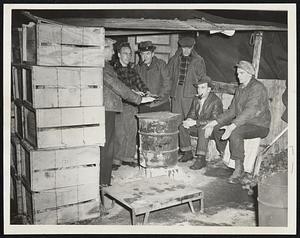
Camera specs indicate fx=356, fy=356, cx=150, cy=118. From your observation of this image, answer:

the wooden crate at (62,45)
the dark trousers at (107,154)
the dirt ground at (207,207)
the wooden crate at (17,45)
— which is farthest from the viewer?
the dark trousers at (107,154)

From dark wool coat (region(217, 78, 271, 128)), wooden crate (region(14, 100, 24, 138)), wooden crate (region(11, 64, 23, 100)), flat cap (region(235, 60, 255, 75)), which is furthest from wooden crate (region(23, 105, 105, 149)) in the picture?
flat cap (region(235, 60, 255, 75))

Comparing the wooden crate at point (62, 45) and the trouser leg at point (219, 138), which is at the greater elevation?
the wooden crate at point (62, 45)

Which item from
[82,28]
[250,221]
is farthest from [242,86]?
[82,28]

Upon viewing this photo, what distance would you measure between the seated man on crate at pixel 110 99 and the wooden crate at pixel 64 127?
0.59 meters

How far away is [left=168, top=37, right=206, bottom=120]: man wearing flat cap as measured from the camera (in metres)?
5.14

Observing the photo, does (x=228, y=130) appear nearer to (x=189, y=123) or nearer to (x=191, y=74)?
(x=189, y=123)

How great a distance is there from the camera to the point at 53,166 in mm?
3570

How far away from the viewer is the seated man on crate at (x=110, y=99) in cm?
417

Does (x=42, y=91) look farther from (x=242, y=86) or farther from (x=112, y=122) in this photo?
(x=242, y=86)

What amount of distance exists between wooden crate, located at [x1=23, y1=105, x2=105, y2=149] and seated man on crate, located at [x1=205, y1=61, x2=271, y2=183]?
1789mm

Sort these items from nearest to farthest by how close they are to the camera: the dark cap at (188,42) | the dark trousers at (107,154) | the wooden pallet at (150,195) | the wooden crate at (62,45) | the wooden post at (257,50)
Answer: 1. the wooden crate at (62,45)
2. the wooden pallet at (150,195)
3. the dark trousers at (107,154)
4. the wooden post at (257,50)
5. the dark cap at (188,42)

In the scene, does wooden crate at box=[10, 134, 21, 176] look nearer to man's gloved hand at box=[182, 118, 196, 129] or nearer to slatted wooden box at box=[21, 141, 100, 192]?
slatted wooden box at box=[21, 141, 100, 192]

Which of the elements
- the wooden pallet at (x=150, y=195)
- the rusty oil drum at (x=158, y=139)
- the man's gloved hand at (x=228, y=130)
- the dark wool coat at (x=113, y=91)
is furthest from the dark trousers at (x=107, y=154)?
the man's gloved hand at (x=228, y=130)

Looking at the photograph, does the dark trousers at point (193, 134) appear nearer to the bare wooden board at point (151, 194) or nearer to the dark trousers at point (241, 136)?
the dark trousers at point (241, 136)
